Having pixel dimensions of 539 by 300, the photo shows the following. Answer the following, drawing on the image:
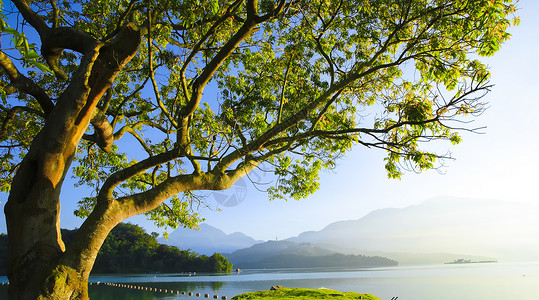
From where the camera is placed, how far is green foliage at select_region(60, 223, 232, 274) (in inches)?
2972

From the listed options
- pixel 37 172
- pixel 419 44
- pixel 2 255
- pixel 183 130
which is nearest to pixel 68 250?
pixel 37 172

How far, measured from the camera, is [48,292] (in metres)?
3.71

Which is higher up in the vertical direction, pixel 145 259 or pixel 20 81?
pixel 20 81

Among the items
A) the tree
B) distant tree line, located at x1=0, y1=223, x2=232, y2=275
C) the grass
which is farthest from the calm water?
distant tree line, located at x1=0, y1=223, x2=232, y2=275

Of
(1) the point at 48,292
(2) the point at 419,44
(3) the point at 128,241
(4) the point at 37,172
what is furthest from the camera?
(3) the point at 128,241

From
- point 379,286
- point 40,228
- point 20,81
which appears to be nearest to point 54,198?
point 40,228

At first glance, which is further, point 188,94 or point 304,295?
point 304,295

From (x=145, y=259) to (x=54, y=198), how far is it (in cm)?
8239

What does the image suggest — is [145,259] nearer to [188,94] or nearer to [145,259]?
[145,259]

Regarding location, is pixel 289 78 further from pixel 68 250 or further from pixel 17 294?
pixel 17 294

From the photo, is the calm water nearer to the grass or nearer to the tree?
the grass

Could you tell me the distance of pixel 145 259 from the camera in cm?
7750

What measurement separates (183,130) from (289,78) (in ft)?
11.8

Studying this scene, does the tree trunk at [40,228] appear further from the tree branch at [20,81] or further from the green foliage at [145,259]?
the green foliage at [145,259]
